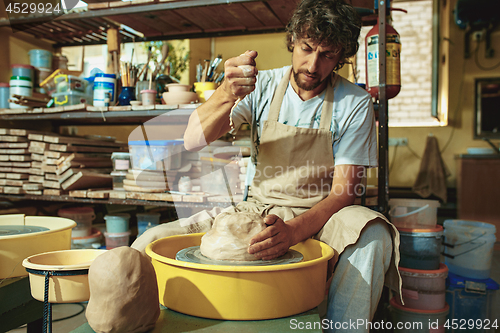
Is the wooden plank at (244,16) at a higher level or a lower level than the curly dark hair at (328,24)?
higher

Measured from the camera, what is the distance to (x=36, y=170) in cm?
266

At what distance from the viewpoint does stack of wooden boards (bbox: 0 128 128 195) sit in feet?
8.38

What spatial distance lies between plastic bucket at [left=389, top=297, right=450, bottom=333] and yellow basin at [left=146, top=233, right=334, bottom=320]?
3.48 ft

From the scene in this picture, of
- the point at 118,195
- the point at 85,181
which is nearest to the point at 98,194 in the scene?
the point at 118,195

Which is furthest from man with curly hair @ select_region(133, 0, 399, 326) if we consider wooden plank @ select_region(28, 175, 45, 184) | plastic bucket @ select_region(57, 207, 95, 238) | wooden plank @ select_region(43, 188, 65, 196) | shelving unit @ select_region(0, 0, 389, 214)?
wooden plank @ select_region(28, 175, 45, 184)

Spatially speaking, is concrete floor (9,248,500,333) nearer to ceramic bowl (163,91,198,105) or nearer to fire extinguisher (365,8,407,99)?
fire extinguisher (365,8,407,99)

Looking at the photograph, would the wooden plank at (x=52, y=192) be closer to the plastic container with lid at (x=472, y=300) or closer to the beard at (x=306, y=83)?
the beard at (x=306, y=83)

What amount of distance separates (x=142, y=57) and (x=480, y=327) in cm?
422

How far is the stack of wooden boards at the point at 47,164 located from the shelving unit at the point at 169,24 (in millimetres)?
129

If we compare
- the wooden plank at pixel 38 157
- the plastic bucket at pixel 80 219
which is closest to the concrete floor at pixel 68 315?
the plastic bucket at pixel 80 219

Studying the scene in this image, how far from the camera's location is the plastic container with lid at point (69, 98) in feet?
8.18

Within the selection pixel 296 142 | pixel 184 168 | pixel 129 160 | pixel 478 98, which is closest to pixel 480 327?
pixel 296 142

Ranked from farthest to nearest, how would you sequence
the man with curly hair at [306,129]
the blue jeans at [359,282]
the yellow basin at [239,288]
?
the man with curly hair at [306,129] → the blue jeans at [359,282] → the yellow basin at [239,288]

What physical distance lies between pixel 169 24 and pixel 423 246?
7.69 ft
